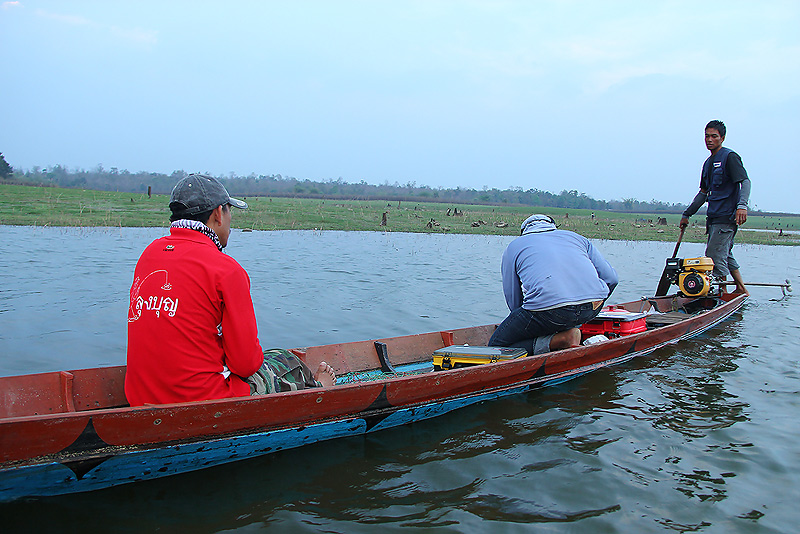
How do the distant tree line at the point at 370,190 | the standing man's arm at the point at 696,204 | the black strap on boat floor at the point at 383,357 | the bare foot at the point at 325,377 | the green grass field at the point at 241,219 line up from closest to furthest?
the bare foot at the point at 325,377 → the black strap on boat floor at the point at 383,357 → the standing man's arm at the point at 696,204 → the green grass field at the point at 241,219 → the distant tree line at the point at 370,190

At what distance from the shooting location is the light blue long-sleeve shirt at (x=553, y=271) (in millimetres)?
5750

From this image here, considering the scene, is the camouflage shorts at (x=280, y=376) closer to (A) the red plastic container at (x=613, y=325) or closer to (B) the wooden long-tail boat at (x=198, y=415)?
(B) the wooden long-tail boat at (x=198, y=415)

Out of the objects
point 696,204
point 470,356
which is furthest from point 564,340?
point 696,204

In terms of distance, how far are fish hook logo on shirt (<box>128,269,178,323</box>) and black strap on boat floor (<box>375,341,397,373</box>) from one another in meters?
2.96

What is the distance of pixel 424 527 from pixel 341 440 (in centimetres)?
132

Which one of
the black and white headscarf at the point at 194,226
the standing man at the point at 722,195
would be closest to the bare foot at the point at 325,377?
the black and white headscarf at the point at 194,226

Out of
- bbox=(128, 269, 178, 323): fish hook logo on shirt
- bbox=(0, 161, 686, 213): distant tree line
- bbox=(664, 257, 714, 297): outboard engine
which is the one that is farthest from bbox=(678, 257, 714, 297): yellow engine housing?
bbox=(0, 161, 686, 213): distant tree line

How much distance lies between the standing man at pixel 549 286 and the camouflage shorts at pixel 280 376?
8.15 feet

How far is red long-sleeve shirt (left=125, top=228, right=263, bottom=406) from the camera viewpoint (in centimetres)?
342

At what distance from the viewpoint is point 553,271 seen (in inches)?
228

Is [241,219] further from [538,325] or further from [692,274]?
[538,325]

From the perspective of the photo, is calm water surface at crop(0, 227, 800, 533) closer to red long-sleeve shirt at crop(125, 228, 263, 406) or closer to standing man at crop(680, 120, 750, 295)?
red long-sleeve shirt at crop(125, 228, 263, 406)

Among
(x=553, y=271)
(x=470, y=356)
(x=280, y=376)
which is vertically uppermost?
(x=553, y=271)

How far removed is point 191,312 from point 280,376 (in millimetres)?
1129
